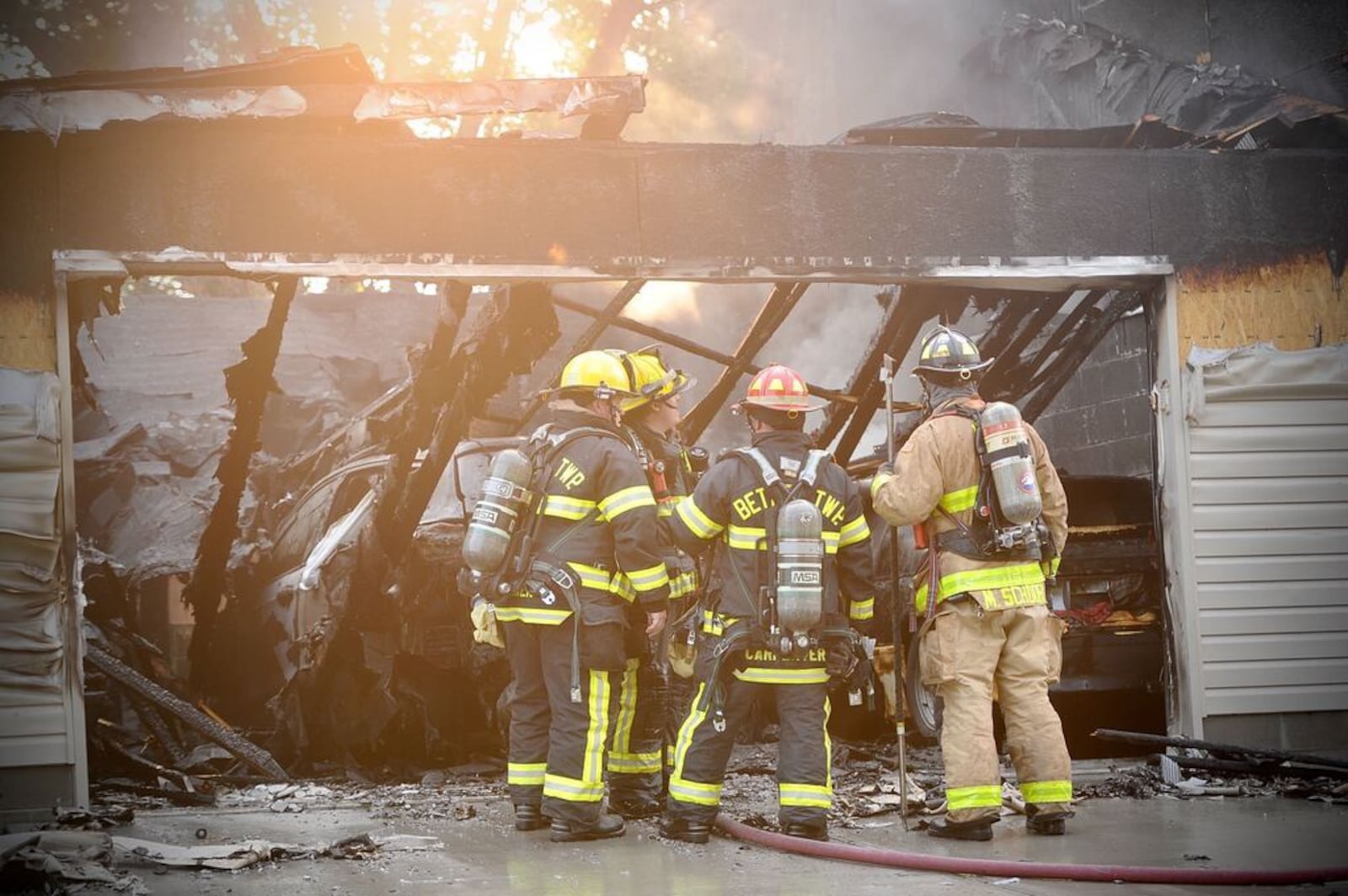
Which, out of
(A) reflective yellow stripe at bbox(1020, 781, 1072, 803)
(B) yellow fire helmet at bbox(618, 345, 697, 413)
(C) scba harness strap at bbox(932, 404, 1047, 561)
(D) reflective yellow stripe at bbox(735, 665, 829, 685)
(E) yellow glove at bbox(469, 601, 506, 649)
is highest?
(B) yellow fire helmet at bbox(618, 345, 697, 413)

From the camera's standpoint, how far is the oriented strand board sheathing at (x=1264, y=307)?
8.24 m

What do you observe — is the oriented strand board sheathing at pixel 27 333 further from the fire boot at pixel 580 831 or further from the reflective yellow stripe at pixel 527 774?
the fire boot at pixel 580 831

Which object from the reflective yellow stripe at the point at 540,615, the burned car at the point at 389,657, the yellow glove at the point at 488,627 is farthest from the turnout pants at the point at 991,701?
the burned car at the point at 389,657

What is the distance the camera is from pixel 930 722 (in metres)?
9.01

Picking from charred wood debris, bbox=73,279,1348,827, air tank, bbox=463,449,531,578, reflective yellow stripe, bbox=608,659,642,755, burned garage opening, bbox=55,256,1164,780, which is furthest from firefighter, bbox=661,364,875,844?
burned garage opening, bbox=55,256,1164,780

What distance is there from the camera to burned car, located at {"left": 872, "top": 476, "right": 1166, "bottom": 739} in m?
8.62

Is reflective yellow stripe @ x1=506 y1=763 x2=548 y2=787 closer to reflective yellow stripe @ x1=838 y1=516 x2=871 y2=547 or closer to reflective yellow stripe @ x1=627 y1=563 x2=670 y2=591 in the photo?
reflective yellow stripe @ x1=627 y1=563 x2=670 y2=591

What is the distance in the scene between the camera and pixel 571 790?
20.8 feet

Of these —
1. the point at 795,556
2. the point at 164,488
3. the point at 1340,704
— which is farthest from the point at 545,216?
the point at 164,488

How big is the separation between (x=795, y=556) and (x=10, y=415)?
3650mm

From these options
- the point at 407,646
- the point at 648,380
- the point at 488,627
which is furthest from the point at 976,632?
the point at 407,646

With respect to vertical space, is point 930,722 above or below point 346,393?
below

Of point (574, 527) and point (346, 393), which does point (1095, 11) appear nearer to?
point (574, 527)

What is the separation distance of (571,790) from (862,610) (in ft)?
4.85
